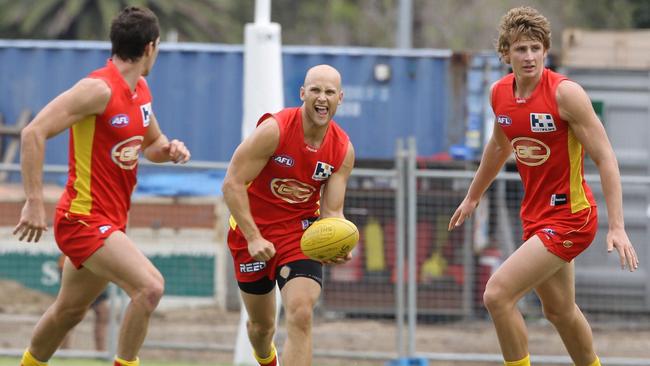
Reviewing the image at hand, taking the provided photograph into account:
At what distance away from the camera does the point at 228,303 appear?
12539mm

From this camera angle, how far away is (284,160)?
762cm

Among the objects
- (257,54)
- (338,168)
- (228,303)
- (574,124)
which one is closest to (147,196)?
(228,303)

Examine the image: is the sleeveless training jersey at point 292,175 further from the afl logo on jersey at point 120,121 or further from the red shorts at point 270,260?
the afl logo on jersey at point 120,121

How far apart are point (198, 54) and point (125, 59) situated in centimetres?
963

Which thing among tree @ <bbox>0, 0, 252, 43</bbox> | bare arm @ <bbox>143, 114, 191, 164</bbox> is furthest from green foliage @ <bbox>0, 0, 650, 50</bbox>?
bare arm @ <bbox>143, 114, 191, 164</bbox>

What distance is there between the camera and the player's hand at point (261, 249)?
24.4 feet

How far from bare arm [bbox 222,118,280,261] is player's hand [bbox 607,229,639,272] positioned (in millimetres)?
1990

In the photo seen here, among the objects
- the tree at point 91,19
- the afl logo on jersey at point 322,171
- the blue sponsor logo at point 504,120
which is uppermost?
the tree at point 91,19

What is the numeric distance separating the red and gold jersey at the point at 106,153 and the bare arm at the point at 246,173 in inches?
26.1

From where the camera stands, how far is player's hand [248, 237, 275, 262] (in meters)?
7.43

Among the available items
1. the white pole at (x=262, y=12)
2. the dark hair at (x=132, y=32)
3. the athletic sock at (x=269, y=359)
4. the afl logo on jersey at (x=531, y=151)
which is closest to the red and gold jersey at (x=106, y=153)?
the dark hair at (x=132, y=32)

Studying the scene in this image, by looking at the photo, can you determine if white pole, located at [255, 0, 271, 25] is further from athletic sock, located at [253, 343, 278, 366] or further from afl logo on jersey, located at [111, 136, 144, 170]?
athletic sock, located at [253, 343, 278, 366]

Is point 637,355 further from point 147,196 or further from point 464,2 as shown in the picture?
point 464,2

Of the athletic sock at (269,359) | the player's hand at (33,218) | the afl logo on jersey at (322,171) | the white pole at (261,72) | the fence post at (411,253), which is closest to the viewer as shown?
the player's hand at (33,218)
